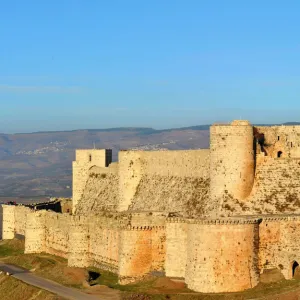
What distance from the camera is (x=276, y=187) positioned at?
167ft

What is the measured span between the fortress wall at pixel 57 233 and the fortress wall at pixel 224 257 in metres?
17.1

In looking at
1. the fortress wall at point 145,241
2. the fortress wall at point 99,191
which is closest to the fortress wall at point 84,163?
the fortress wall at point 99,191

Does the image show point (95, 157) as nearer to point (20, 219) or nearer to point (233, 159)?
point (20, 219)

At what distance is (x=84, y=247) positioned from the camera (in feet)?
191

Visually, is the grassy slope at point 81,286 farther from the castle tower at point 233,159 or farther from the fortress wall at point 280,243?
the castle tower at point 233,159

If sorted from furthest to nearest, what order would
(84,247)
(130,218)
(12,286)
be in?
(84,247)
(12,286)
(130,218)

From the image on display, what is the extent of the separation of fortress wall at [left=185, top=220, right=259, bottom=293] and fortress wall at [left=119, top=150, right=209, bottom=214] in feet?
27.3

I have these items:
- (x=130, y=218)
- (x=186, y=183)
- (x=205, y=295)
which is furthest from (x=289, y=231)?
(x=186, y=183)

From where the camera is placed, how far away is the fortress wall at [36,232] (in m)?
66.5

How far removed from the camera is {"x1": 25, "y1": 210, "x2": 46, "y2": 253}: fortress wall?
218ft

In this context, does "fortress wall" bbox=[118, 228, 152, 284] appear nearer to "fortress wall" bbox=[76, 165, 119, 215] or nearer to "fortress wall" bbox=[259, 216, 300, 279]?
"fortress wall" bbox=[259, 216, 300, 279]

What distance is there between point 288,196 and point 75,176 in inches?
1160

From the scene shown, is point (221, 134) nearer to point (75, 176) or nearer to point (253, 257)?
point (253, 257)

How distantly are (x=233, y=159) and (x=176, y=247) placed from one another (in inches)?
261
